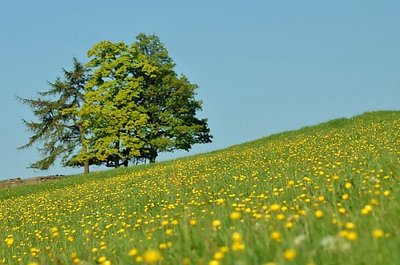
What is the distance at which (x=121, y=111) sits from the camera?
4591 centimetres

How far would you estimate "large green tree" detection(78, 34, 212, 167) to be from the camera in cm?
4559

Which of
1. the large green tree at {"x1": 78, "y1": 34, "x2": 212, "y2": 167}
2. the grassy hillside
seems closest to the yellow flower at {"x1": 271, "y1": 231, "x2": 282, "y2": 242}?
the grassy hillside

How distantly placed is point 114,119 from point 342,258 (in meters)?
42.9

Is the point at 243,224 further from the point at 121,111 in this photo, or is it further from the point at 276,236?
the point at 121,111

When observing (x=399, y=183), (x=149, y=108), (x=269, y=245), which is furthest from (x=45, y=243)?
(x=149, y=108)

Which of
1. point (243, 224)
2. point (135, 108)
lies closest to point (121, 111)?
point (135, 108)

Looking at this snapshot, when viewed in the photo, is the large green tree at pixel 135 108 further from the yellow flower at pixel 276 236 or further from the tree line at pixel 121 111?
the yellow flower at pixel 276 236

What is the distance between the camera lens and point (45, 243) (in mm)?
10641

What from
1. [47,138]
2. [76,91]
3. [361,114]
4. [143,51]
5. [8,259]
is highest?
[143,51]

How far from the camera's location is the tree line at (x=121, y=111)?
150 feet

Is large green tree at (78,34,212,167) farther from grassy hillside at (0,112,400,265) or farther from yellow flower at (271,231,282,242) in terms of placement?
yellow flower at (271,231,282,242)

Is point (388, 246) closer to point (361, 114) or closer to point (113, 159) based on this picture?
point (361, 114)

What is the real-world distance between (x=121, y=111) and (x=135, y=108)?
5.97 feet

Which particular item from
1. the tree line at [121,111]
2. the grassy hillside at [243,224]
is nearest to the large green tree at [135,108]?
the tree line at [121,111]
